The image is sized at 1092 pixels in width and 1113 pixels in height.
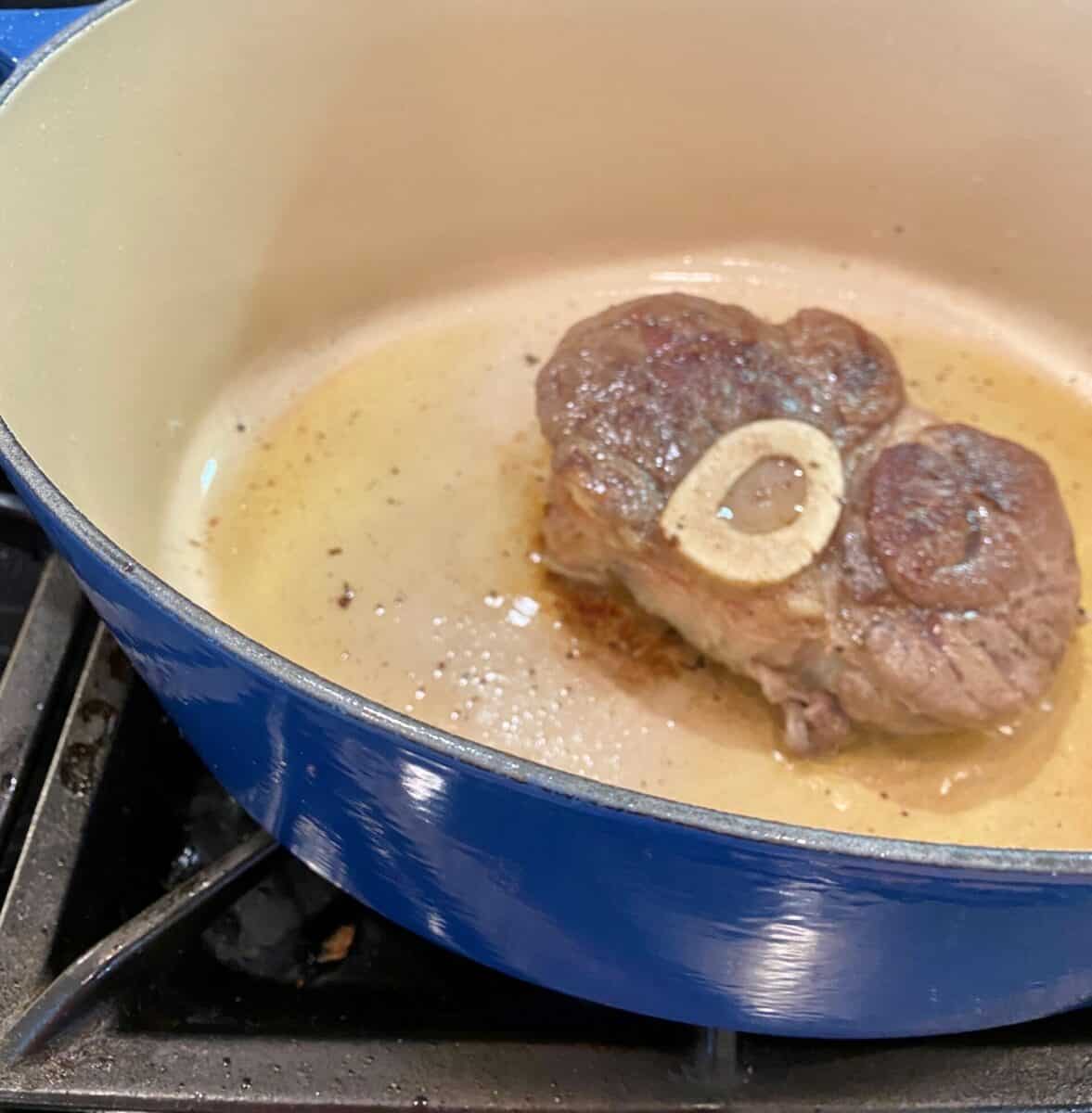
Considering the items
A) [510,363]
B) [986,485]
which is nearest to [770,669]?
[986,485]

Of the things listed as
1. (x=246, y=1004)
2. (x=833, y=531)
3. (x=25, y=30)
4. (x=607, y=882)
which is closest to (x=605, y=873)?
(x=607, y=882)

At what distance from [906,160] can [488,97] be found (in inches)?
20.4

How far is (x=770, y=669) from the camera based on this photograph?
3.50 ft

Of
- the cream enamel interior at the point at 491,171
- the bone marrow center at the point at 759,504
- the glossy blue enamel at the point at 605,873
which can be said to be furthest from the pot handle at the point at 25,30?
the bone marrow center at the point at 759,504

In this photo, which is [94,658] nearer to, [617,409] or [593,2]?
[617,409]

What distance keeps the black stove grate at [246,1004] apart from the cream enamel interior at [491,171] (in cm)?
22

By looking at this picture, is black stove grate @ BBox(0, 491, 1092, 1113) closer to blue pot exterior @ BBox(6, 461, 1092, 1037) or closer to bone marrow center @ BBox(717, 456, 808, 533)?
blue pot exterior @ BBox(6, 461, 1092, 1037)

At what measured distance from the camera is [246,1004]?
33.9 inches

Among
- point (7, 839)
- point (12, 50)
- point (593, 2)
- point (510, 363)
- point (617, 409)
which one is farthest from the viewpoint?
point (510, 363)

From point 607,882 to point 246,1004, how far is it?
1.32ft

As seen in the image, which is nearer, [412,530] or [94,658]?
[94,658]

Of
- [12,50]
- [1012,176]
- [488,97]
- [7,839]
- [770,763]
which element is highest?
[12,50]

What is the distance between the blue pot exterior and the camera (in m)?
0.53

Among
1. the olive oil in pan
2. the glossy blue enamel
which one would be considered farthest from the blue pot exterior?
the olive oil in pan
